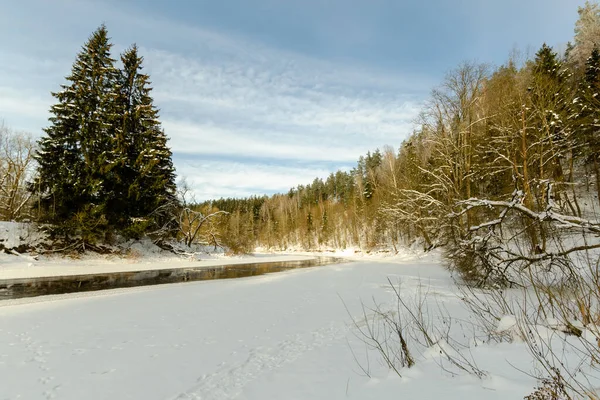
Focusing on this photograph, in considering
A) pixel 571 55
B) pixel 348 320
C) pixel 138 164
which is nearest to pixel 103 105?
pixel 138 164

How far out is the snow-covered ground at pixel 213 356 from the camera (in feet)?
10.2

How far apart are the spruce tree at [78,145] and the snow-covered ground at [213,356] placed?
15172 millimetres

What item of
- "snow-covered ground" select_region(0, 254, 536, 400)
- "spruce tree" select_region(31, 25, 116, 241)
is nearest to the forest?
"spruce tree" select_region(31, 25, 116, 241)

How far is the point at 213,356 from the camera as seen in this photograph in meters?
5.28

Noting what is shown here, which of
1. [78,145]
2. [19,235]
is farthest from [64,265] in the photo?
[78,145]

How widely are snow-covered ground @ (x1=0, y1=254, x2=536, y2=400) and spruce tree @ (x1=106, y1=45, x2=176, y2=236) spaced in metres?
16.4

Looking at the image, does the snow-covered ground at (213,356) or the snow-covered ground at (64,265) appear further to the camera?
the snow-covered ground at (64,265)

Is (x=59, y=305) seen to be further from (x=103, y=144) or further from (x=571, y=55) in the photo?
(x=571, y=55)

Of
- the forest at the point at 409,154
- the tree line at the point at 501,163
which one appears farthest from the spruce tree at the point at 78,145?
the tree line at the point at 501,163

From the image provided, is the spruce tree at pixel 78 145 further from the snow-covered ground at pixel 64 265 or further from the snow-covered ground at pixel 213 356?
the snow-covered ground at pixel 213 356

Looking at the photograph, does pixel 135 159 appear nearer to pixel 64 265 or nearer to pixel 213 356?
pixel 64 265

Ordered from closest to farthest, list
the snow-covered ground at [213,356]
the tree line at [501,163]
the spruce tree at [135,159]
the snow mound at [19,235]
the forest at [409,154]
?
the snow-covered ground at [213,356]
the tree line at [501,163]
the forest at [409,154]
the snow mound at [19,235]
the spruce tree at [135,159]

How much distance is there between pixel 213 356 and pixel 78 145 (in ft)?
84.9

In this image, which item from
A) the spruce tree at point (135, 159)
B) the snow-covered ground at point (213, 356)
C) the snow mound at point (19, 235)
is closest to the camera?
the snow-covered ground at point (213, 356)
